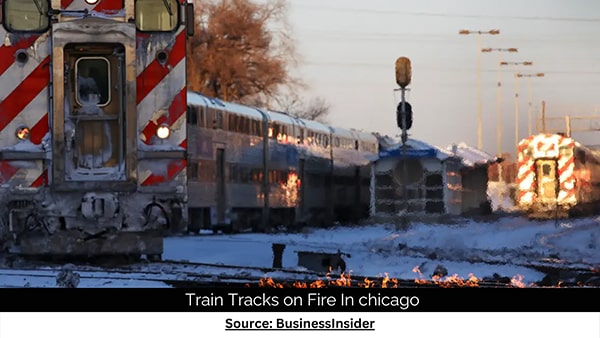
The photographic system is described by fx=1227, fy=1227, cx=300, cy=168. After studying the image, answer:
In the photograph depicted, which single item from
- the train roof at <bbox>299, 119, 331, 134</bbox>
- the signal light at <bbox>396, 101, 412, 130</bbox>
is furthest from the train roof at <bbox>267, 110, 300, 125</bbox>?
the signal light at <bbox>396, 101, 412, 130</bbox>

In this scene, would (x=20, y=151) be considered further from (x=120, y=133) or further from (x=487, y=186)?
(x=487, y=186)

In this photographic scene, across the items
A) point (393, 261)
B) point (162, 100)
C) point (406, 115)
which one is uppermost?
point (406, 115)

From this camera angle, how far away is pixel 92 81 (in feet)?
35.2

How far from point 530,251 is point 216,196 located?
511 inches

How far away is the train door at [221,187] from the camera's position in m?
28.8

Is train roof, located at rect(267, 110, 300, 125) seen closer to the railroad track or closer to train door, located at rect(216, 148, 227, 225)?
train door, located at rect(216, 148, 227, 225)

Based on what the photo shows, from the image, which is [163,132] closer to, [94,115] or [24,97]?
[94,115]

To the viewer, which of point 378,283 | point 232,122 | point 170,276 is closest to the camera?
point 378,283

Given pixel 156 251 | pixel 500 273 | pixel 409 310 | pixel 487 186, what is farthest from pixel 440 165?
pixel 409 310

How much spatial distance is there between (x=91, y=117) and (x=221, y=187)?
18490mm

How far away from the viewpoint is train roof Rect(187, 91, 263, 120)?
26.4 metres

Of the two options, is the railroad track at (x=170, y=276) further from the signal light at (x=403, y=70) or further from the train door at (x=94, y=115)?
the signal light at (x=403, y=70)

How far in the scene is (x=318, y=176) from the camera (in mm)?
37000

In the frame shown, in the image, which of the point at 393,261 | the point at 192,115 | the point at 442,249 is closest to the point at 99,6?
the point at 393,261
